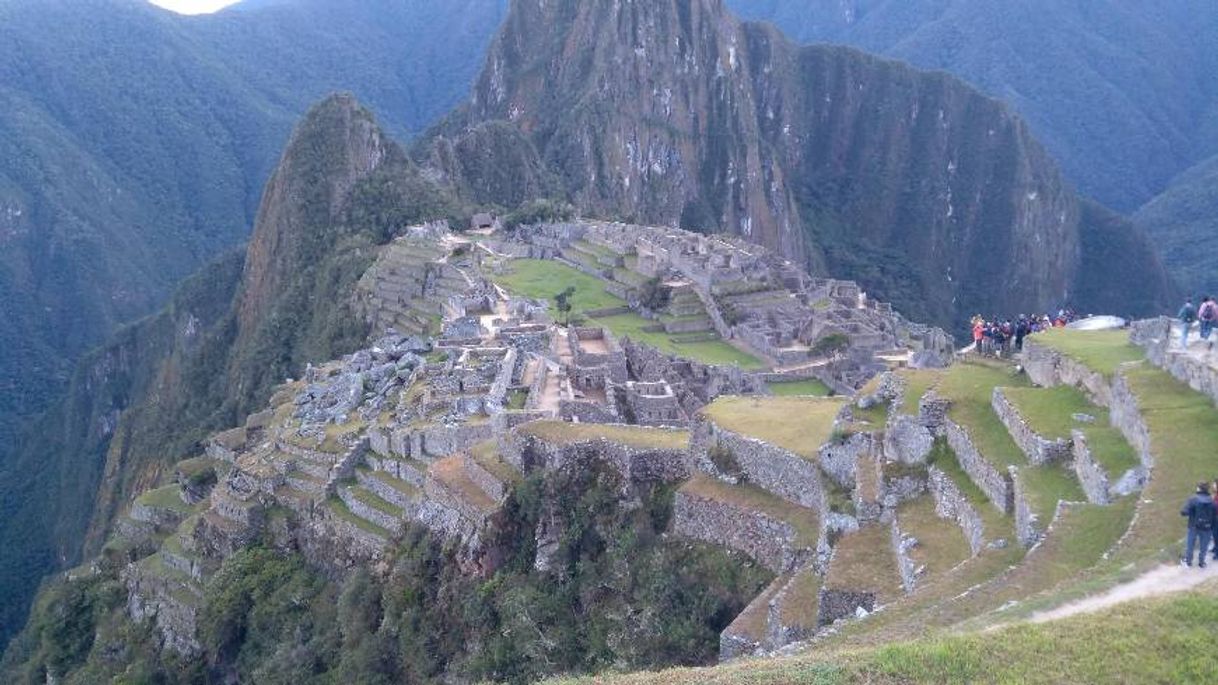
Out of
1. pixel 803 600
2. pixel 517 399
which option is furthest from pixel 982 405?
pixel 517 399

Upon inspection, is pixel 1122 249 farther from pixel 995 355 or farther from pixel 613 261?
pixel 995 355

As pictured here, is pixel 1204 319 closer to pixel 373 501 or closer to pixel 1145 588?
pixel 1145 588

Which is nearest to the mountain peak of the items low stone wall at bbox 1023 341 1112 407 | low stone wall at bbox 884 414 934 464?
low stone wall at bbox 1023 341 1112 407

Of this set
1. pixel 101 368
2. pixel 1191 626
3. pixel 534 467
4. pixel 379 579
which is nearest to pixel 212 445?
pixel 379 579

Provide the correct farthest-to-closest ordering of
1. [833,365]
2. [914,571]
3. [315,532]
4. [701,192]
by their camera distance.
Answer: [701,192]
[833,365]
[315,532]
[914,571]

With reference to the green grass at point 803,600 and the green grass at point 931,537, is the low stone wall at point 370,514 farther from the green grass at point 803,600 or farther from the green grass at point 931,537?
the green grass at point 931,537

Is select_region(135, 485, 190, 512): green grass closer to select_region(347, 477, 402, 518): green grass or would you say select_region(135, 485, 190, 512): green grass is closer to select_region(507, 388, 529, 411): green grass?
select_region(347, 477, 402, 518): green grass
